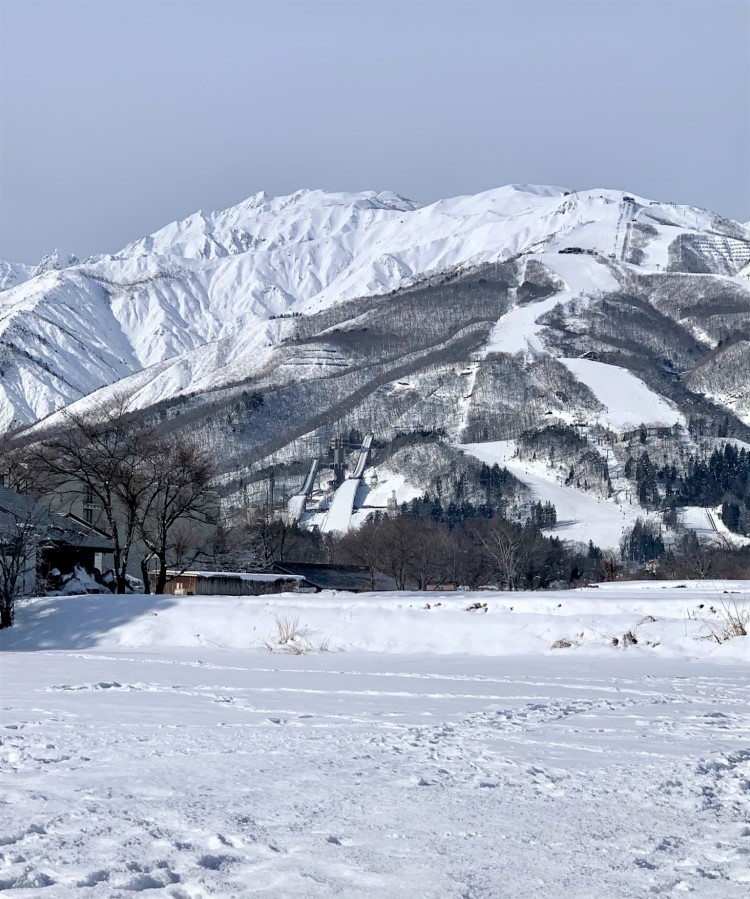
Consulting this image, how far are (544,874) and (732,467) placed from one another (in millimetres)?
202130

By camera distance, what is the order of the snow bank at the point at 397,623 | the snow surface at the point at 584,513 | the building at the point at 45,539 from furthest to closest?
the snow surface at the point at 584,513, the building at the point at 45,539, the snow bank at the point at 397,623

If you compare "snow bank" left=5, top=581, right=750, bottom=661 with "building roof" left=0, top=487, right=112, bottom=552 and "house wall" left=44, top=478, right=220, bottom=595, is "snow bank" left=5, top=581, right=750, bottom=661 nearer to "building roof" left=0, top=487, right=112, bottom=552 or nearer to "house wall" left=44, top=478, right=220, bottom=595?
"building roof" left=0, top=487, right=112, bottom=552

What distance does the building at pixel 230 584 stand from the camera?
5744 centimetres

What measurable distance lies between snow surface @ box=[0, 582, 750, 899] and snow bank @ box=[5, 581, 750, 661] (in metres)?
4.28

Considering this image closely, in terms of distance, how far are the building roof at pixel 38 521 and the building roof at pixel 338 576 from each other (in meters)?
22.5

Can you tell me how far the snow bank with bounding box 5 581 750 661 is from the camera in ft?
64.0

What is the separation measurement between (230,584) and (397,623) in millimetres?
37106

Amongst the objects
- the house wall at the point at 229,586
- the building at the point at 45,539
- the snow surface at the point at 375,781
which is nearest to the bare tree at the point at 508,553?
the house wall at the point at 229,586

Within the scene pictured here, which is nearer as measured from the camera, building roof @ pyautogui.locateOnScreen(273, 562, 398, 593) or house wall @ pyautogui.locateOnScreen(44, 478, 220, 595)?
house wall @ pyautogui.locateOnScreen(44, 478, 220, 595)

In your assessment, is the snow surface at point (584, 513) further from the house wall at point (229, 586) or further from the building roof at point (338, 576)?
the house wall at point (229, 586)

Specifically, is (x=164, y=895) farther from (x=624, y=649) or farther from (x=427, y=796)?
(x=624, y=649)

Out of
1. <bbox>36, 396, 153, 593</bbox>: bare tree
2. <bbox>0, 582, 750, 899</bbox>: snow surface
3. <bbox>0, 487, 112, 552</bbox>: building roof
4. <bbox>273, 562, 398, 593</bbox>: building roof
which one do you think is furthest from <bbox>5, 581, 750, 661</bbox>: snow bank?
<bbox>273, 562, 398, 593</bbox>: building roof

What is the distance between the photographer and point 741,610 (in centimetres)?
2078

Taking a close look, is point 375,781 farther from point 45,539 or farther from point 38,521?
point 45,539
